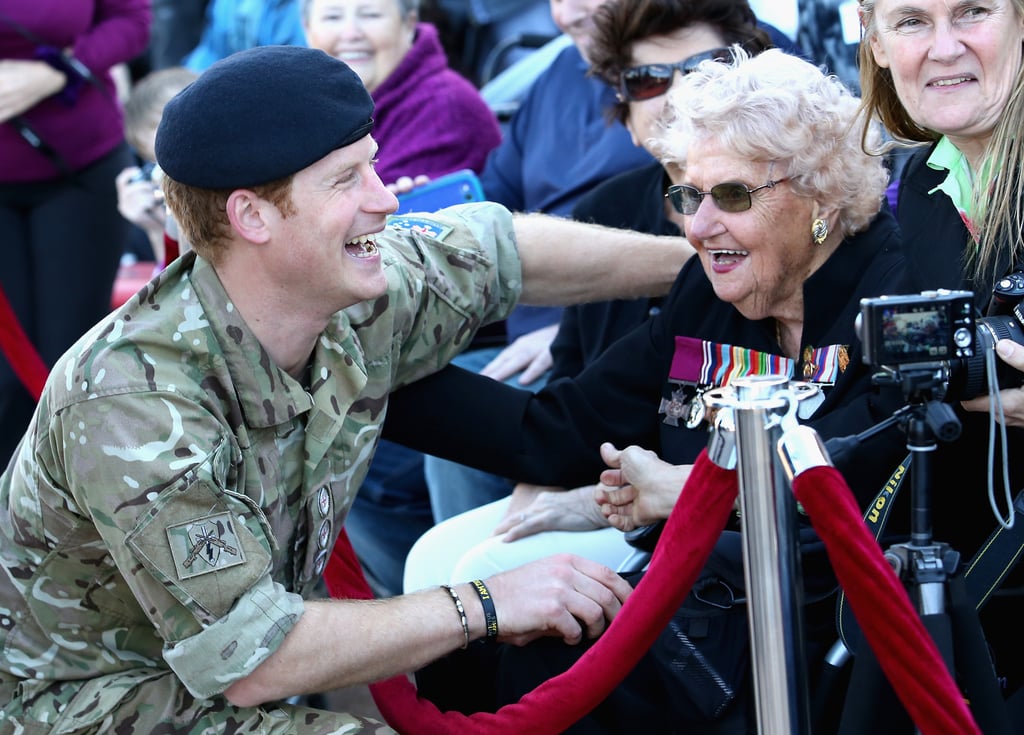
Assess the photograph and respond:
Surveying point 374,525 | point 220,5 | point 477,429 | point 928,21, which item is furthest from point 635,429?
point 220,5

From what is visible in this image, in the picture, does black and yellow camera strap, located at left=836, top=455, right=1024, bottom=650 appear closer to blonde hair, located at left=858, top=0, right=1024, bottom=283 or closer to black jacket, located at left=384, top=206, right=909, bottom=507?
Answer: blonde hair, located at left=858, top=0, right=1024, bottom=283

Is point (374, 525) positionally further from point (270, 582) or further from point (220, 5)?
point (220, 5)

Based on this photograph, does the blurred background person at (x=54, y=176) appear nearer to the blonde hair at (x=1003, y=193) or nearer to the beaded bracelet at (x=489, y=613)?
the beaded bracelet at (x=489, y=613)

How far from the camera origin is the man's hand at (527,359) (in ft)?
12.7

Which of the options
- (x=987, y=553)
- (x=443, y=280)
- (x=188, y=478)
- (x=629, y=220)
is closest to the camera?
(x=188, y=478)

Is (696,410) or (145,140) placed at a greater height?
(696,410)

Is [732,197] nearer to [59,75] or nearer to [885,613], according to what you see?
[885,613]

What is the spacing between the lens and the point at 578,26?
4355 millimetres

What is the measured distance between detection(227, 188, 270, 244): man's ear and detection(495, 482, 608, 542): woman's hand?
1044mm

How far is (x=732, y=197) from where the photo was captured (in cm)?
272

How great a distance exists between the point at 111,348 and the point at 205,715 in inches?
26.3

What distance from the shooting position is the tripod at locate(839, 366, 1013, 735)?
1.90 m

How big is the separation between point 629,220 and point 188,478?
171cm

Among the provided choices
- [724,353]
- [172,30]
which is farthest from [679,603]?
[172,30]
